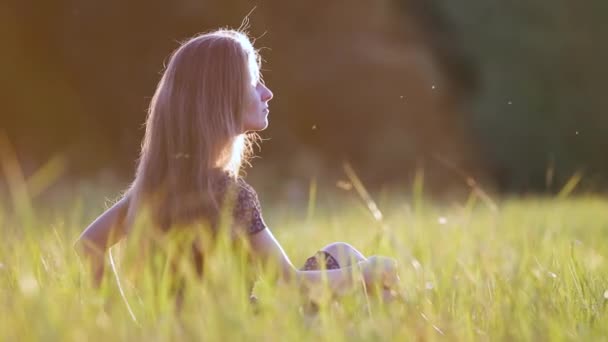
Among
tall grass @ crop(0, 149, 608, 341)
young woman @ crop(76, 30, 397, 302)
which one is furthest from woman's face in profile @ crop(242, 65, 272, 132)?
tall grass @ crop(0, 149, 608, 341)

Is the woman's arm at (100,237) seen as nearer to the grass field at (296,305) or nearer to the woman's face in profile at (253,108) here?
the grass field at (296,305)

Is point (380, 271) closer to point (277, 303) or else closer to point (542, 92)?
point (277, 303)

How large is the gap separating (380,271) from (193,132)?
56cm

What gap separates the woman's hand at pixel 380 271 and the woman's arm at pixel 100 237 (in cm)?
63

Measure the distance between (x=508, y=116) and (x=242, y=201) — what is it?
23.9 ft

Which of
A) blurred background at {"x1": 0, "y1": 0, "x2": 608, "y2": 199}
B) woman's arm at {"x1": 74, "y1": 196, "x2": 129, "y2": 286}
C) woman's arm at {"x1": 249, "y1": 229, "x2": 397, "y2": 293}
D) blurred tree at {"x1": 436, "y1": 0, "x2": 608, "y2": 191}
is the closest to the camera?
woman's arm at {"x1": 249, "y1": 229, "x2": 397, "y2": 293}

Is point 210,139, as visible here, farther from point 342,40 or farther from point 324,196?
point 342,40

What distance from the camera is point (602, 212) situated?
5395mm

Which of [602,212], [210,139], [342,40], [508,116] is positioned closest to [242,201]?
[210,139]

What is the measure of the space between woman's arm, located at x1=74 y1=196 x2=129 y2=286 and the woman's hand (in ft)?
2.07

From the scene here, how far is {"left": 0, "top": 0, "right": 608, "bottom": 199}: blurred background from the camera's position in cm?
714

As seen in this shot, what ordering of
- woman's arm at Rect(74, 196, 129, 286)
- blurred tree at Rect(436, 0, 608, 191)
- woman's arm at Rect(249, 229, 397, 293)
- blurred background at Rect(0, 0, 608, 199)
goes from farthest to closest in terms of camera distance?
1. blurred tree at Rect(436, 0, 608, 191)
2. blurred background at Rect(0, 0, 608, 199)
3. woman's arm at Rect(74, 196, 129, 286)
4. woman's arm at Rect(249, 229, 397, 293)

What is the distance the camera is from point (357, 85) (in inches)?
313

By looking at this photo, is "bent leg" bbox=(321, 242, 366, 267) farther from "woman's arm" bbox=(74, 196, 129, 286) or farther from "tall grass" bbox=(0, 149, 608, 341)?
"woman's arm" bbox=(74, 196, 129, 286)
